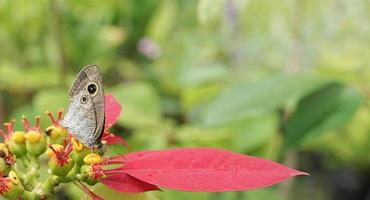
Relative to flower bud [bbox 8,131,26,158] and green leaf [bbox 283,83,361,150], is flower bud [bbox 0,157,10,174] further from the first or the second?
green leaf [bbox 283,83,361,150]

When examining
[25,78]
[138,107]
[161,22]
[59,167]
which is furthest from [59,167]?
[161,22]

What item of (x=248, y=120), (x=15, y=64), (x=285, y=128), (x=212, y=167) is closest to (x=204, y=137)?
(x=248, y=120)

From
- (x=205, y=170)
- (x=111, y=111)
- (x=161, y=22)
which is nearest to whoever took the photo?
(x=205, y=170)

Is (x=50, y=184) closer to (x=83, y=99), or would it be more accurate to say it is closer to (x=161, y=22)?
(x=83, y=99)

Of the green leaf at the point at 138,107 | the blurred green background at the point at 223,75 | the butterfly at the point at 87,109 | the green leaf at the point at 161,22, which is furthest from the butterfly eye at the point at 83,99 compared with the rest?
the green leaf at the point at 161,22

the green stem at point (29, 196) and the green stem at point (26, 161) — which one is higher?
the green stem at point (26, 161)

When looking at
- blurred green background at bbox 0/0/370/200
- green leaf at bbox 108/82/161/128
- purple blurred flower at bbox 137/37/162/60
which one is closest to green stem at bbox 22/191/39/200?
blurred green background at bbox 0/0/370/200

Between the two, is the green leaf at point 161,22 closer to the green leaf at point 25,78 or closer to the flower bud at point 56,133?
the green leaf at point 25,78
